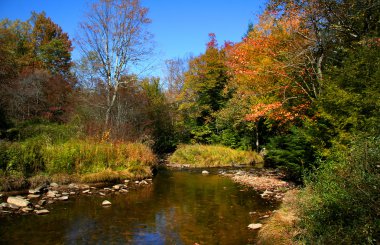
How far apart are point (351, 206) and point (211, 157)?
18.6m

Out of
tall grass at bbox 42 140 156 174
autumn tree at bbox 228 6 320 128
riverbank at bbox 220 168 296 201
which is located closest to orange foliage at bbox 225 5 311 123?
autumn tree at bbox 228 6 320 128

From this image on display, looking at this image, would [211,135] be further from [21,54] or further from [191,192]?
[21,54]

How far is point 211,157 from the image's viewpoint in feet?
76.1

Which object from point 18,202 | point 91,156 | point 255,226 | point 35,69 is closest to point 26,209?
point 18,202

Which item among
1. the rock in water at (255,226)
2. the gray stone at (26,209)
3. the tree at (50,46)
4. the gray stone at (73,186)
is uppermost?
the tree at (50,46)

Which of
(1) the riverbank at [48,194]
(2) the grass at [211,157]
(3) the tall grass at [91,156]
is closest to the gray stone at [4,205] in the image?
(1) the riverbank at [48,194]

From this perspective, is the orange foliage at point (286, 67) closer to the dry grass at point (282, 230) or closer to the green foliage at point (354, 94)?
the green foliage at point (354, 94)

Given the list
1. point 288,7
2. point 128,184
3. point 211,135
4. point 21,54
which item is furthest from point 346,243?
point 21,54

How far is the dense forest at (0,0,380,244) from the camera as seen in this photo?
17.9ft

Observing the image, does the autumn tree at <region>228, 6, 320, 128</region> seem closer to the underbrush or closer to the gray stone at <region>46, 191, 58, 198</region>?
the underbrush

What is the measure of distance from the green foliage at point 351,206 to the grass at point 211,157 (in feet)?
55.9

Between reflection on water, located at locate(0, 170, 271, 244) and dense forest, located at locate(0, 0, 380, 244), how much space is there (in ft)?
7.60

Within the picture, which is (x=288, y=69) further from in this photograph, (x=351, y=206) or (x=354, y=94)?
(x=351, y=206)

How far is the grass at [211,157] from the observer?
2294 centimetres
